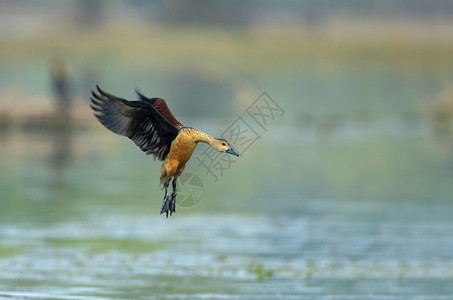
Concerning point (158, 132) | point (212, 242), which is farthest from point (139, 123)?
point (212, 242)

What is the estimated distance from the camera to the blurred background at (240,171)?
15.9 m

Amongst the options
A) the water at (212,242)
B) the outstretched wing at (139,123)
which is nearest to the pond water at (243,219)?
the water at (212,242)

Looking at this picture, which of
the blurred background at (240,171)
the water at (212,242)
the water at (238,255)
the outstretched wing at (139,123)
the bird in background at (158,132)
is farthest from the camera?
the blurred background at (240,171)

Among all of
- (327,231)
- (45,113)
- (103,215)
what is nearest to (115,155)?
(45,113)

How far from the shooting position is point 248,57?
6256cm

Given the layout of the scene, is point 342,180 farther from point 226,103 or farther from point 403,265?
point 226,103

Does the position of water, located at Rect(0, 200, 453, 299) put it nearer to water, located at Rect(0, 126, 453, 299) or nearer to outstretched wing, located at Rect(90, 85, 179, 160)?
water, located at Rect(0, 126, 453, 299)

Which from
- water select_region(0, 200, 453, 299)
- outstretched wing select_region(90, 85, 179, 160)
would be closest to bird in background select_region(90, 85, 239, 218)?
outstretched wing select_region(90, 85, 179, 160)

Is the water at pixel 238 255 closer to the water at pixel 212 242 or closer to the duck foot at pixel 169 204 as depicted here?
the water at pixel 212 242

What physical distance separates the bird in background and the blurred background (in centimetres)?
286

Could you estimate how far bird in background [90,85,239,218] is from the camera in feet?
36.5

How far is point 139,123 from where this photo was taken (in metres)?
11.5

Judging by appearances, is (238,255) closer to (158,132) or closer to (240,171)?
(158,132)

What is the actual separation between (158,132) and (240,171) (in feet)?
57.8
